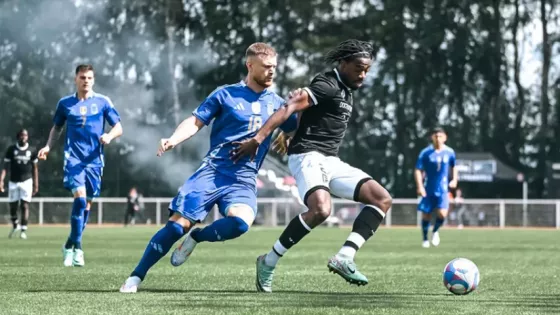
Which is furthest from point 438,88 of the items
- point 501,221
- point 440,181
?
point 440,181

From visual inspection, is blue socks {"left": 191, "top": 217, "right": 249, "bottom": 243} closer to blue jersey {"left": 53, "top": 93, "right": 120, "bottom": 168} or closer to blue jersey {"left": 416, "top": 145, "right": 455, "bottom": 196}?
blue jersey {"left": 53, "top": 93, "right": 120, "bottom": 168}

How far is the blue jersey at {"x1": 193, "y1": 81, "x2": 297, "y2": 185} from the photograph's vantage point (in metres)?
9.32

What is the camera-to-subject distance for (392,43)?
2068 inches

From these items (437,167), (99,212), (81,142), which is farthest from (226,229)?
(99,212)

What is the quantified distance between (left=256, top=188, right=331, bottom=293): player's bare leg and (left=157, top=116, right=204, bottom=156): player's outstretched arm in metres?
1.09

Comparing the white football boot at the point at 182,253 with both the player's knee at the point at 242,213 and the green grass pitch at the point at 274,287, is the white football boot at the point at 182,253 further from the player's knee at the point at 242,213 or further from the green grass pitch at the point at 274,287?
the player's knee at the point at 242,213

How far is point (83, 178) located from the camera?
13328mm

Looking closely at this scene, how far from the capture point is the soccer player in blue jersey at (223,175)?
30.0 feet

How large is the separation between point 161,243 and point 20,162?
16191 mm

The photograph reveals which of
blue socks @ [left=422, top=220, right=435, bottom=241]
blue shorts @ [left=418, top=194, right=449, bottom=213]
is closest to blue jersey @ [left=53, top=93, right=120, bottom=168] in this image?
blue socks @ [left=422, top=220, right=435, bottom=241]

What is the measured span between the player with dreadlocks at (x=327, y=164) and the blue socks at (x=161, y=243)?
786mm

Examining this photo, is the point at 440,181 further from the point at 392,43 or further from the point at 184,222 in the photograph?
the point at 392,43

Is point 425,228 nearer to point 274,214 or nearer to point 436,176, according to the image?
point 436,176

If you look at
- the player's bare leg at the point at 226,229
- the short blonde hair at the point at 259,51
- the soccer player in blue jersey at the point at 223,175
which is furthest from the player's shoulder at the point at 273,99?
the player's bare leg at the point at 226,229
